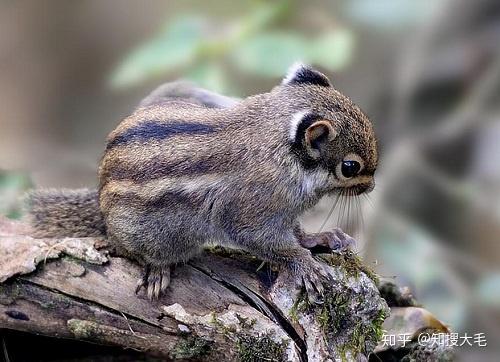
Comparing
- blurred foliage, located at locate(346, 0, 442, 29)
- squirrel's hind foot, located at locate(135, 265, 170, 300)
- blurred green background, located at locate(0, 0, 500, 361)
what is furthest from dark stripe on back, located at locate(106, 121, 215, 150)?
blurred foliage, located at locate(346, 0, 442, 29)

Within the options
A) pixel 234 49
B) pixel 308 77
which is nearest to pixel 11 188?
pixel 234 49

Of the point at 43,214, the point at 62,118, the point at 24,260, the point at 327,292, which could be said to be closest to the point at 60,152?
the point at 62,118

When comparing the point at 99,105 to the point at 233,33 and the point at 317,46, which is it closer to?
the point at 233,33

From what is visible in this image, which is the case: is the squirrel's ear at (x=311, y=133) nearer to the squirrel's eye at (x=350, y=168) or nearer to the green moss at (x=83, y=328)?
the squirrel's eye at (x=350, y=168)

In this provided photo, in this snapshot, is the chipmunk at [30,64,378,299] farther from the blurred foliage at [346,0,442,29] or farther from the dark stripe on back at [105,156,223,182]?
the blurred foliage at [346,0,442,29]

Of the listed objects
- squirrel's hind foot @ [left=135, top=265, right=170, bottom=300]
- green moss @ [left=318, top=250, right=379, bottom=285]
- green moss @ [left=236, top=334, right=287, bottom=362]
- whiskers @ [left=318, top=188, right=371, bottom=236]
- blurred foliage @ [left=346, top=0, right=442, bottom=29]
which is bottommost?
green moss @ [left=236, top=334, right=287, bottom=362]

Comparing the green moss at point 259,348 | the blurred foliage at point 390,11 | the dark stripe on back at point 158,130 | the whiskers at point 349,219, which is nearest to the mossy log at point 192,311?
the green moss at point 259,348

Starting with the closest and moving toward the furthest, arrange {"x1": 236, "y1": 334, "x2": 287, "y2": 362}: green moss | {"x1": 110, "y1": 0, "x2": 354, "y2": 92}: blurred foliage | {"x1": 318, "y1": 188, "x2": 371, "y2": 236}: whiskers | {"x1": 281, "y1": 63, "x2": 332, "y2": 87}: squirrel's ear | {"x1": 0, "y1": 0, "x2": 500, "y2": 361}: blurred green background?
{"x1": 236, "y1": 334, "x2": 287, "y2": 362}: green moss
{"x1": 281, "y1": 63, "x2": 332, "y2": 87}: squirrel's ear
{"x1": 318, "y1": 188, "x2": 371, "y2": 236}: whiskers
{"x1": 110, "y1": 0, "x2": 354, "y2": 92}: blurred foliage
{"x1": 0, "y1": 0, "x2": 500, "y2": 361}: blurred green background

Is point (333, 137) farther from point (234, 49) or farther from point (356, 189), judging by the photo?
point (234, 49)
